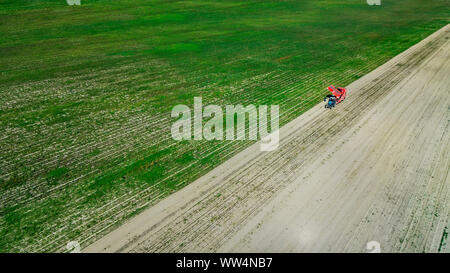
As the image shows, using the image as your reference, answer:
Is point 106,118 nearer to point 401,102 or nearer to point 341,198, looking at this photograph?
point 341,198

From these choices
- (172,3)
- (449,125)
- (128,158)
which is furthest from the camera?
(172,3)

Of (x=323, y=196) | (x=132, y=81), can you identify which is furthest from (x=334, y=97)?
(x=132, y=81)

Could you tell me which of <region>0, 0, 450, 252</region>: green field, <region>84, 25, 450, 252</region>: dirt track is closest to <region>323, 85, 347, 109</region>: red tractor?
<region>84, 25, 450, 252</region>: dirt track

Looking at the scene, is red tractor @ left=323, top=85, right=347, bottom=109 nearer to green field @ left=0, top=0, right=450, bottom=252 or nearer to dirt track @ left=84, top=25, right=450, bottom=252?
dirt track @ left=84, top=25, right=450, bottom=252

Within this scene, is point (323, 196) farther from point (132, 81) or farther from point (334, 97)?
point (132, 81)

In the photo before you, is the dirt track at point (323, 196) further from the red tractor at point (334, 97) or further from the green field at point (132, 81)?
the green field at point (132, 81)

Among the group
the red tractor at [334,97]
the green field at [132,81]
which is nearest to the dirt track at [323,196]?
the red tractor at [334,97]
